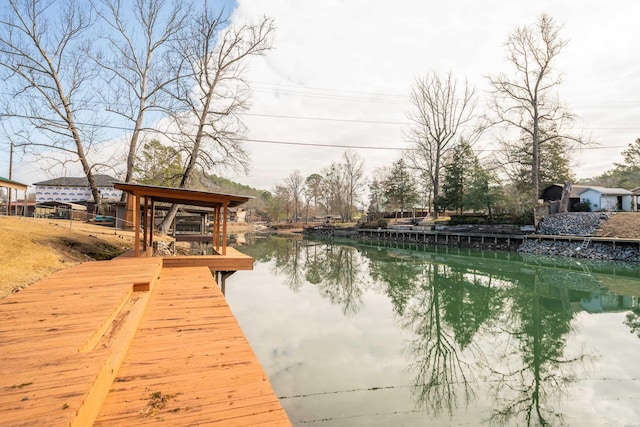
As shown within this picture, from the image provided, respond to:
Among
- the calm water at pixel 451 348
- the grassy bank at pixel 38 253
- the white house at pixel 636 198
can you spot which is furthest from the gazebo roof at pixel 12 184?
the white house at pixel 636 198

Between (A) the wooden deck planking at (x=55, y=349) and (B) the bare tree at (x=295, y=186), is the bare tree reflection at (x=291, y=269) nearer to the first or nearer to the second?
(A) the wooden deck planking at (x=55, y=349)

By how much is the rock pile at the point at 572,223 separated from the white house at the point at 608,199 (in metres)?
6.51

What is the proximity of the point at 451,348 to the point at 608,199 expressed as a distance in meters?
32.5

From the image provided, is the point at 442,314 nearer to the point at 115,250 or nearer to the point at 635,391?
the point at 635,391

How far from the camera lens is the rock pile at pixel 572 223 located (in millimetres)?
23206

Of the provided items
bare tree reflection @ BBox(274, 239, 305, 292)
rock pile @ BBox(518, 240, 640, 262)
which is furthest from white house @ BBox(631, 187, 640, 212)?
bare tree reflection @ BBox(274, 239, 305, 292)

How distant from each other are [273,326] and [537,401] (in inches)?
244

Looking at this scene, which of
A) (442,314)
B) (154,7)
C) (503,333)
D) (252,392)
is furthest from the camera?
(154,7)

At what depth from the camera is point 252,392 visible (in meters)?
2.64

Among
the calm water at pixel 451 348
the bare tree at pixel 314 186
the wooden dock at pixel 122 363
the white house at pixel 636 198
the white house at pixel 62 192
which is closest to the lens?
the wooden dock at pixel 122 363

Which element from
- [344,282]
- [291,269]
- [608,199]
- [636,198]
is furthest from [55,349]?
[636,198]

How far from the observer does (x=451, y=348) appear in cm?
780

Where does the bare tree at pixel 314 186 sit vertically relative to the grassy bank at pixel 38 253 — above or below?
above

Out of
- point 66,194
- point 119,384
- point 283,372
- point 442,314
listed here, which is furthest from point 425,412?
point 66,194
